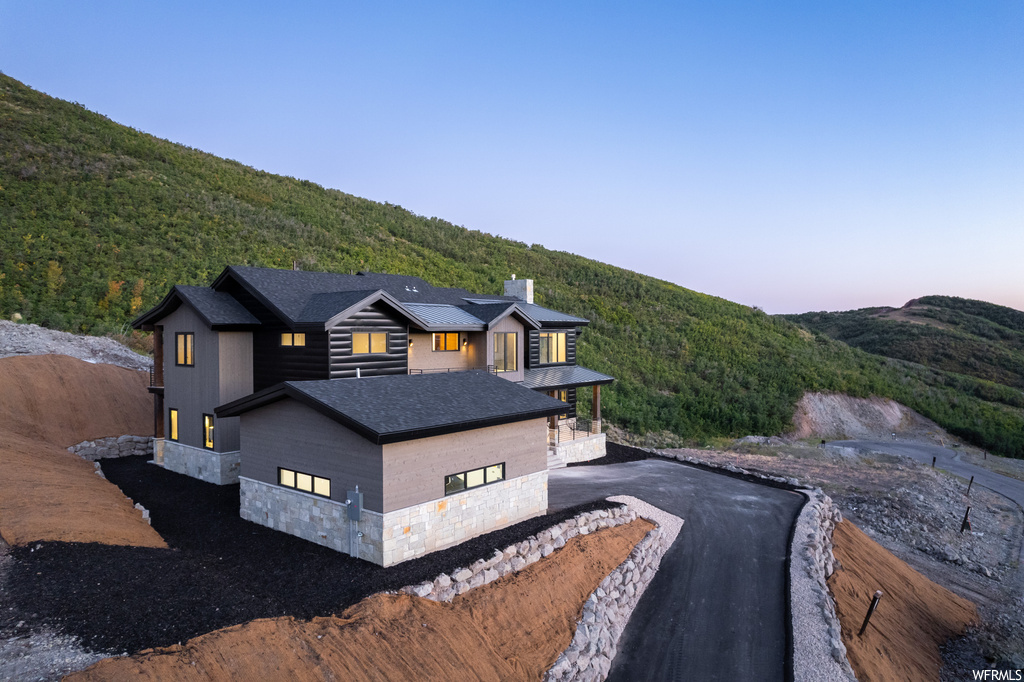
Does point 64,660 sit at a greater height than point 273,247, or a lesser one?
lesser

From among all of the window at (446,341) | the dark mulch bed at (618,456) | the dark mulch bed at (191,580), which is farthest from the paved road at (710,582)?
the window at (446,341)

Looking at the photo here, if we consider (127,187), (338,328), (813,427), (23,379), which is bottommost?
(813,427)

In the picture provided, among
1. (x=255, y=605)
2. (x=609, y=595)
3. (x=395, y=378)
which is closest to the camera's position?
(x=255, y=605)

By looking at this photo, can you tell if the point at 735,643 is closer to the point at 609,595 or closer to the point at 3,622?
the point at 609,595

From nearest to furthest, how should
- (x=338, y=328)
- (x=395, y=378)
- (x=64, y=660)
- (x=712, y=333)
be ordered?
1. (x=64, y=660)
2. (x=395, y=378)
3. (x=338, y=328)
4. (x=712, y=333)

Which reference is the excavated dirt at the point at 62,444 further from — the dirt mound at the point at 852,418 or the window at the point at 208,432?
the dirt mound at the point at 852,418

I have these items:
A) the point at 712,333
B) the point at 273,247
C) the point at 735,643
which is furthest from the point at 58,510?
the point at 712,333

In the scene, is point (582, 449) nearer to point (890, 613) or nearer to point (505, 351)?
point (505, 351)
